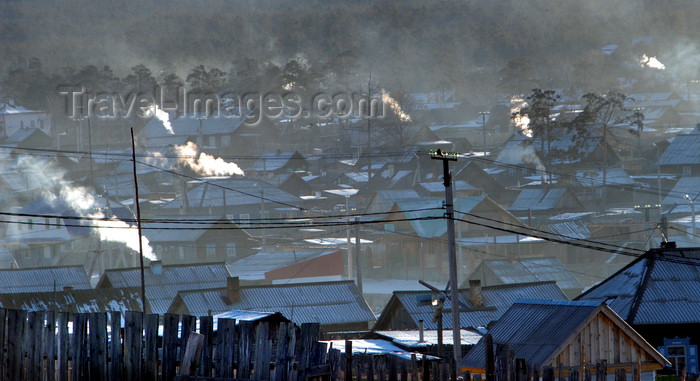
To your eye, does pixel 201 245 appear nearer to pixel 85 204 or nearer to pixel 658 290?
pixel 85 204

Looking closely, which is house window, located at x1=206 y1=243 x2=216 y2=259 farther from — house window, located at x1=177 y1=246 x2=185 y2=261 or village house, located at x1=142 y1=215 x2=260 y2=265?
house window, located at x1=177 y1=246 x2=185 y2=261

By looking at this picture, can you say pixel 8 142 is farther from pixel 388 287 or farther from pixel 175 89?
pixel 388 287

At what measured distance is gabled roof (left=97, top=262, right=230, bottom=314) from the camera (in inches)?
1510

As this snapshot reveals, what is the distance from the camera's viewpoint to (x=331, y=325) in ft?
111

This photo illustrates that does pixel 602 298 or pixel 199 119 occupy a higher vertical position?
pixel 199 119

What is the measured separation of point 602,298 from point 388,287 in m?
26.2

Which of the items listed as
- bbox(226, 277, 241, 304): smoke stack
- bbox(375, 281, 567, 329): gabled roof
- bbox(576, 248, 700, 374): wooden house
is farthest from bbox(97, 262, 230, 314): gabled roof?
bbox(576, 248, 700, 374): wooden house

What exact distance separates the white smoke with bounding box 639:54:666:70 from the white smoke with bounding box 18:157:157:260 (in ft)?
302

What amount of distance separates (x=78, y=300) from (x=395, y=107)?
9043cm

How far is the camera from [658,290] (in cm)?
2292

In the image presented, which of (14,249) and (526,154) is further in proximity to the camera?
(526,154)

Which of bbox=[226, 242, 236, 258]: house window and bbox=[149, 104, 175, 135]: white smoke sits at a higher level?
bbox=[149, 104, 175, 135]: white smoke

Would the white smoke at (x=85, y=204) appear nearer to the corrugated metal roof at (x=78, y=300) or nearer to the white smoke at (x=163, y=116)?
the corrugated metal roof at (x=78, y=300)

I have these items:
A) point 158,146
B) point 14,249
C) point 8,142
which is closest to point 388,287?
point 14,249
